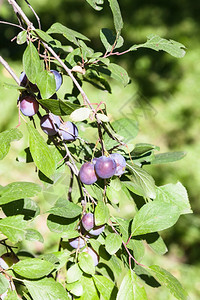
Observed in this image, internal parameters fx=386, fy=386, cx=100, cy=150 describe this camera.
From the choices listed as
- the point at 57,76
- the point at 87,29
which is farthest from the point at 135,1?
the point at 57,76

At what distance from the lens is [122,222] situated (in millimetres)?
814

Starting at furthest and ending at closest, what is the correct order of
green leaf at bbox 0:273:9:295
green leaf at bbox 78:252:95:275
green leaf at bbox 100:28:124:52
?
green leaf at bbox 100:28:124:52 < green leaf at bbox 78:252:95:275 < green leaf at bbox 0:273:9:295

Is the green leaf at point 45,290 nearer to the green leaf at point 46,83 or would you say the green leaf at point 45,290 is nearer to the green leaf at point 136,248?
the green leaf at point 136,248

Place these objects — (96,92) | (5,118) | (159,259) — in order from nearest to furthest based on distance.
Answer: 1. (159,259)
2. (5,118)
3. (96,92)

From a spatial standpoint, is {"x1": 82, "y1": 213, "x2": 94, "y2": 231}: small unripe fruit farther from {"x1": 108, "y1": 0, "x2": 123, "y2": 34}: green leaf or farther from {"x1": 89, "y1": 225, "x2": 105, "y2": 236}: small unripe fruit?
{"x1": 108, "y1": 0, "x2": 123, "y2": 34}: green leaf

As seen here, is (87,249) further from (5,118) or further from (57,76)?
(5,118)

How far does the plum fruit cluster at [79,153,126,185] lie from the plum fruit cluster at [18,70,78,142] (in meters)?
0.09

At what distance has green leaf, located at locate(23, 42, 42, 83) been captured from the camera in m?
0.73

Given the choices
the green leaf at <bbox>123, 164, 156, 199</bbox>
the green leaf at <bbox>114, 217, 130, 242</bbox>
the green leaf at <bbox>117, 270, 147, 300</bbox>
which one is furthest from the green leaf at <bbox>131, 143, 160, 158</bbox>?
the green leaf at <bbox>117, 270, 147, 300</bbox>

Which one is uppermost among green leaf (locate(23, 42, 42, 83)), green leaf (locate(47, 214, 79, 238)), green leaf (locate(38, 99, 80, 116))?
green leaf (locate(23, 42, 42, 83))

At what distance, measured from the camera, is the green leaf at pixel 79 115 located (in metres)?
0.69

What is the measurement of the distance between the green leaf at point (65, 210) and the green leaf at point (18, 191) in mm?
74

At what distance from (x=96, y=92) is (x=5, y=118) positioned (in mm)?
750

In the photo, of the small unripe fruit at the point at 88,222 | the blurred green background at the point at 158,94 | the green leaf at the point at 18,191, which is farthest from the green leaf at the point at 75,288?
the blurred green background at the point at 158,94
